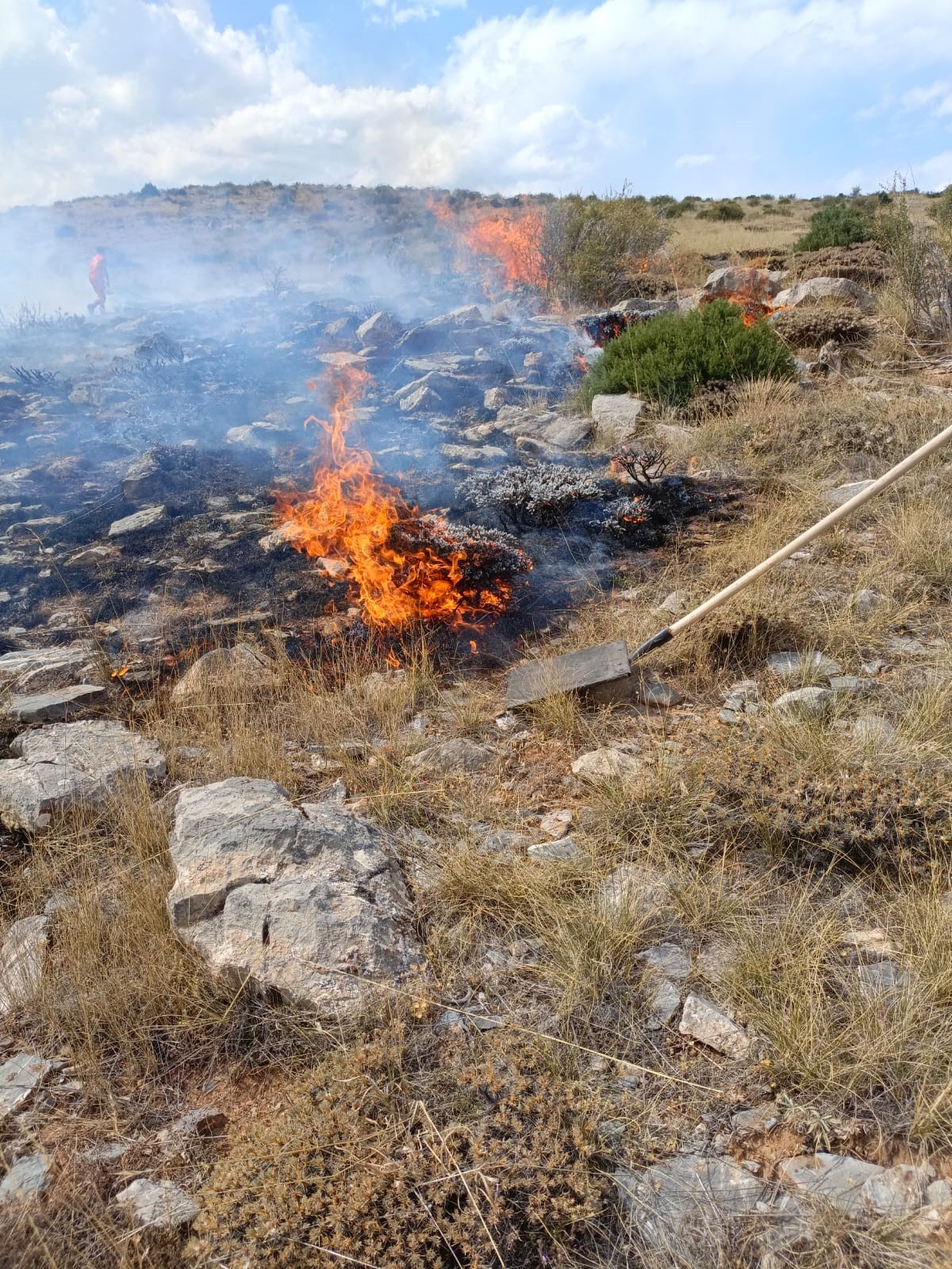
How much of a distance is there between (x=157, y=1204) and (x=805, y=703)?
9.54 feet

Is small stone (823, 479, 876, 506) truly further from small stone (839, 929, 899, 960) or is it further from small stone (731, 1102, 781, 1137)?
small stone (731, 1102, 781, 1137)

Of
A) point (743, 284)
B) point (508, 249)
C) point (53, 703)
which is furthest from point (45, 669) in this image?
point (508, 249)

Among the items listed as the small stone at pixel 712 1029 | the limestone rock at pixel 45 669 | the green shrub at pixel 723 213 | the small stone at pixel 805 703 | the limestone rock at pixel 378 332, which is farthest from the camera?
the green shrub at pixel 723 213

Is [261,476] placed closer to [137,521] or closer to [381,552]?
[137,521]

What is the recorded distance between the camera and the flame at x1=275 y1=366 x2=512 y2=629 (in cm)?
464

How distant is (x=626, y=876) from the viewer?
253 centimetres

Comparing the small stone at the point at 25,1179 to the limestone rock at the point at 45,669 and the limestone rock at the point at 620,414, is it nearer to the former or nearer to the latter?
the limestone rock at the point at 45,669

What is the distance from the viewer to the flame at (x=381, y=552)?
15.2 ft

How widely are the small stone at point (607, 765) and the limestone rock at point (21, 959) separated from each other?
205cm

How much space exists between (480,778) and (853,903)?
1488 mm

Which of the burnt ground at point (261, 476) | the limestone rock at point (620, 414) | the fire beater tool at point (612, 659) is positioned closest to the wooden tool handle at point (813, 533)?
the fire beater tool at point (612, 659)

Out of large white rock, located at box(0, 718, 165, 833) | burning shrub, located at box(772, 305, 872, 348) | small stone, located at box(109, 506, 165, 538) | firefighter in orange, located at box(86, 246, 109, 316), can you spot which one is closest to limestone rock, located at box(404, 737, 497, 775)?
large white rock, located at box(0, 718, 165, 833)

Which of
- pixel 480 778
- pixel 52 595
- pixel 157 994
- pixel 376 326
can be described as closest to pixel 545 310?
pixel 376 326

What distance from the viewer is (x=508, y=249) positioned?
1662 centimetres
